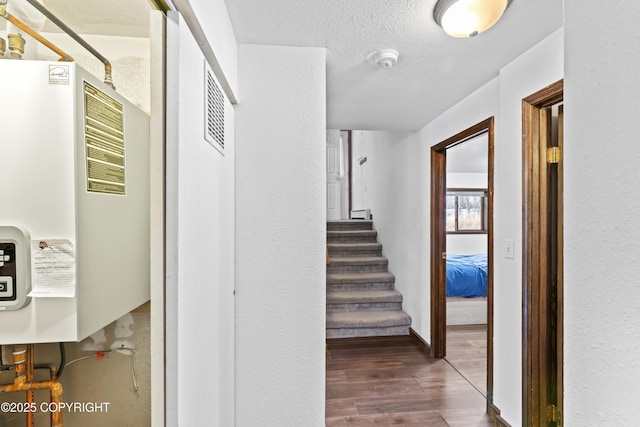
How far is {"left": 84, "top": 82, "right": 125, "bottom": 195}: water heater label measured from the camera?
90 cm

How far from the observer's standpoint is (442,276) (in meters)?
2.91

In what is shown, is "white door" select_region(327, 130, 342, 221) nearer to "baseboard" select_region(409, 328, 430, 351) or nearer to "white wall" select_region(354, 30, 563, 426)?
"white wall" select_region(354, 30, 563, 426)

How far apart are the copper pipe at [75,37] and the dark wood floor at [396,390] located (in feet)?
7.31

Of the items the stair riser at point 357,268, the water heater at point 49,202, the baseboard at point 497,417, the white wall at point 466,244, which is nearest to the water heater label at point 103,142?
the water heater at point 49,202

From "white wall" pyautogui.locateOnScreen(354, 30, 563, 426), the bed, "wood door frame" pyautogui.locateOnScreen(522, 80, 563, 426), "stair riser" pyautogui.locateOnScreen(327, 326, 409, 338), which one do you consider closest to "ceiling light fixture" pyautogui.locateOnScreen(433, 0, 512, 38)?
"white wall" pyautogui.locateOnScreen(354, 30, 563, 426)

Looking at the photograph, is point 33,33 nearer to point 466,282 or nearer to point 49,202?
point 49,202

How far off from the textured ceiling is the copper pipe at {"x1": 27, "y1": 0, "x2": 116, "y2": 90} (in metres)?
0.60

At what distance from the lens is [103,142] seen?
0.97 metres

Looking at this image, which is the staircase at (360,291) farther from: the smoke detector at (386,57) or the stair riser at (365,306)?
the smoke detector at (386,57)

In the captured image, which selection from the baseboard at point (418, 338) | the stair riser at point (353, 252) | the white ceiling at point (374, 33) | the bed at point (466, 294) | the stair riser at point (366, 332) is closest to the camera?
the white ceiling at point (374, 33)

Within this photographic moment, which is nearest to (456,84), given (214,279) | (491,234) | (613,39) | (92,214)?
(491,234)

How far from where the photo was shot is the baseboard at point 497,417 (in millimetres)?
1855

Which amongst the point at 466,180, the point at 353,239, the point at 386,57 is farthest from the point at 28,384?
the point at 466,180

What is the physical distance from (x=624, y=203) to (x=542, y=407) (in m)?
1.80
